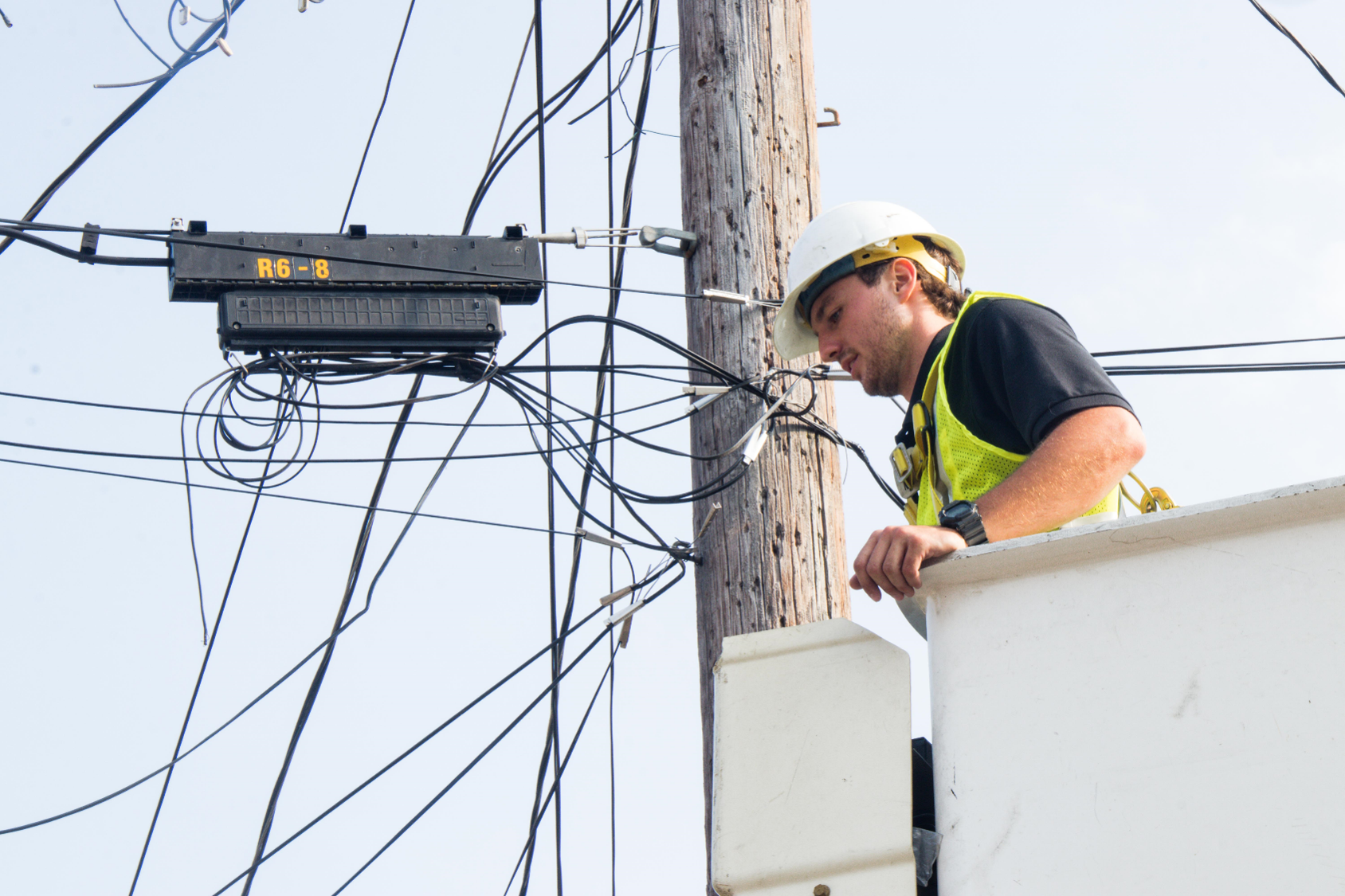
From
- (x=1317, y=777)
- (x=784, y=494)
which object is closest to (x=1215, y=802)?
(x=1317, y=777)

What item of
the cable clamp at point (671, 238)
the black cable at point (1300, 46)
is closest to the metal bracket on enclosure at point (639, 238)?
the cable clamp at point (671, 238)

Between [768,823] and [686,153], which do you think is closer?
[768,823]

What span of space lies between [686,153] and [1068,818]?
2.78 m

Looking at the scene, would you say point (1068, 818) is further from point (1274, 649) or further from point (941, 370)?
point (941, 370)

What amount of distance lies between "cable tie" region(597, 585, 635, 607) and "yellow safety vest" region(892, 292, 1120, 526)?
3.93ft

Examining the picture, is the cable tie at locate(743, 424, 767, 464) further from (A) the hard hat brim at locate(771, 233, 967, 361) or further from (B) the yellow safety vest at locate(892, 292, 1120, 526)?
(B) the yellow safety vest at locate(892, 292, 1120, 526)

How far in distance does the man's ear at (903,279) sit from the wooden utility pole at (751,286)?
576mm

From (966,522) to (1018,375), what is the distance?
0.38m

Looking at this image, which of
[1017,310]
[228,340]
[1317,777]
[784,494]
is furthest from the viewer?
[228,340]

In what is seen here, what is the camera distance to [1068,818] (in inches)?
85.7

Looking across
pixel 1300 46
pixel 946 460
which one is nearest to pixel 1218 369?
pixel 1300 46

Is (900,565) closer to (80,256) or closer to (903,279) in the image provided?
(903,279)

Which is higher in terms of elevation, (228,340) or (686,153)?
(686,153)

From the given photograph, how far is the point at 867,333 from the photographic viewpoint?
356 cm
